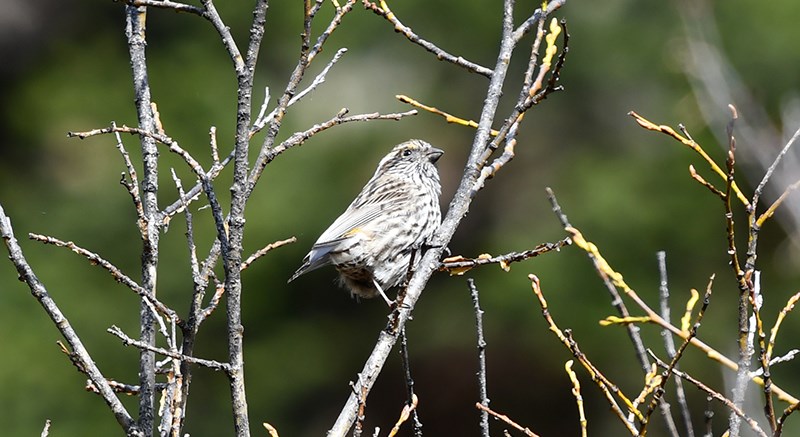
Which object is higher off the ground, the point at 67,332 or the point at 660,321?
the point at 67,332

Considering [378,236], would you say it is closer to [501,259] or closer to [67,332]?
[501,259]

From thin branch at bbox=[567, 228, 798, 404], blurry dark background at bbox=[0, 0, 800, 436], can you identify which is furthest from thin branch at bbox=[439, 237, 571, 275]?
blurry dark background at bbox=[0, 0, 800, 436]

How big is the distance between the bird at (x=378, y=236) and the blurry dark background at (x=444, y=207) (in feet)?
22.9

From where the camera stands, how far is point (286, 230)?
13906mm

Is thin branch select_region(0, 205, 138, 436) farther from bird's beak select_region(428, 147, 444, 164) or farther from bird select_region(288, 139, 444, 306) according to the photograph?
bird's beak select_region(428, 147, 444, 164)

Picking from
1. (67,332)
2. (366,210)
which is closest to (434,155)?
(366,210)

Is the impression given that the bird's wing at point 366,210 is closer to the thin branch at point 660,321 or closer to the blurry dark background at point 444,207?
the thin branch at point 660,321

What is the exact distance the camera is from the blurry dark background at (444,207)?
1352 cm

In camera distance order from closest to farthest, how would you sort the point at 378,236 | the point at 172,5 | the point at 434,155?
the point at 172,5 → the point at 378,236 → the point at 434,155

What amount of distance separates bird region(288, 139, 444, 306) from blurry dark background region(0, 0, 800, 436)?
6975 millimetres

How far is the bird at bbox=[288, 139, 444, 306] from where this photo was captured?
18.9 ft

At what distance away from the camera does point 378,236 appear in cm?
584

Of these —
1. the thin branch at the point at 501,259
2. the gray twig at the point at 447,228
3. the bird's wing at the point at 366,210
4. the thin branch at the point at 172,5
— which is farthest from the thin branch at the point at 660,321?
the bird's wing at the point at 366,210

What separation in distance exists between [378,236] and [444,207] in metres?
9.06
